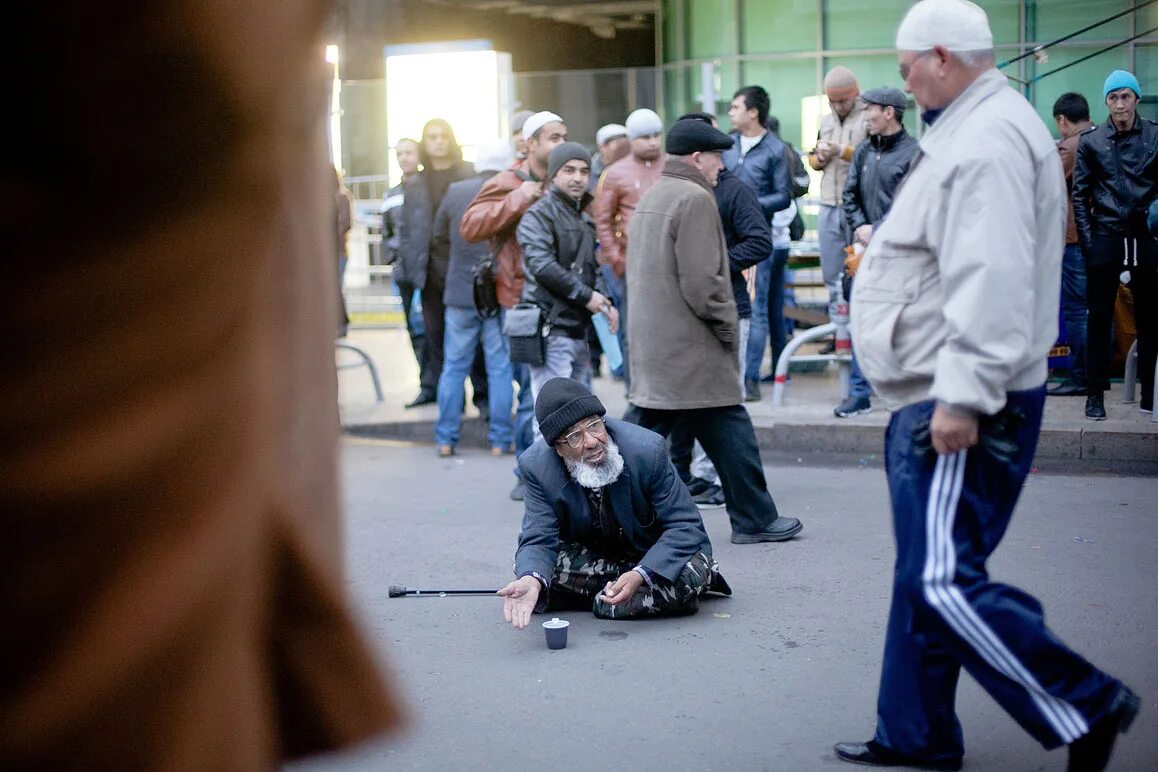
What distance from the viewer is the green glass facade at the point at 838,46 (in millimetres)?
16109

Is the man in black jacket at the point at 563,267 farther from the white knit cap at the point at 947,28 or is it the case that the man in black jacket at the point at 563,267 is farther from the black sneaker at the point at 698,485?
the white knit cap at the point at 947,28

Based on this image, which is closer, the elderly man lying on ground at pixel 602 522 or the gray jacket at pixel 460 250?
the elderly man lying on ground at pixel 602 522

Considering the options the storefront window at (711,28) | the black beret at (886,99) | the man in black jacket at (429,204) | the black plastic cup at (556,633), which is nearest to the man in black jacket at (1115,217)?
the black beret at (886,99)

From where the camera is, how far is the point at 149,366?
1.03 m

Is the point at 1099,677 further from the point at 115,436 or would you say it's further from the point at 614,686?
the point at 115,436

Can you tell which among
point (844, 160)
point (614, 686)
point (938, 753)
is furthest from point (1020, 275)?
point (844, 160)

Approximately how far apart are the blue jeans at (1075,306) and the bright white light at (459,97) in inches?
380

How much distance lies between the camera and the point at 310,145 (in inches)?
43.0

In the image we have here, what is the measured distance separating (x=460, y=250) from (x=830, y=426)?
8.63 ft

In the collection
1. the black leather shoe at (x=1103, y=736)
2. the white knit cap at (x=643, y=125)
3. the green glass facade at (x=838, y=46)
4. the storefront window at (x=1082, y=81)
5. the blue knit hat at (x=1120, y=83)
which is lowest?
the black leather shoe at (x=1103, y=736)

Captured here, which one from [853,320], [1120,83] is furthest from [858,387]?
[853,320]

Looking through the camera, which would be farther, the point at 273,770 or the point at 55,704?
the point at 273,770

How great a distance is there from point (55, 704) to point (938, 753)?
3130 mm

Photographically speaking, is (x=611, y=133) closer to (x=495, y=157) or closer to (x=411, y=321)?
(x=495, y=157)
